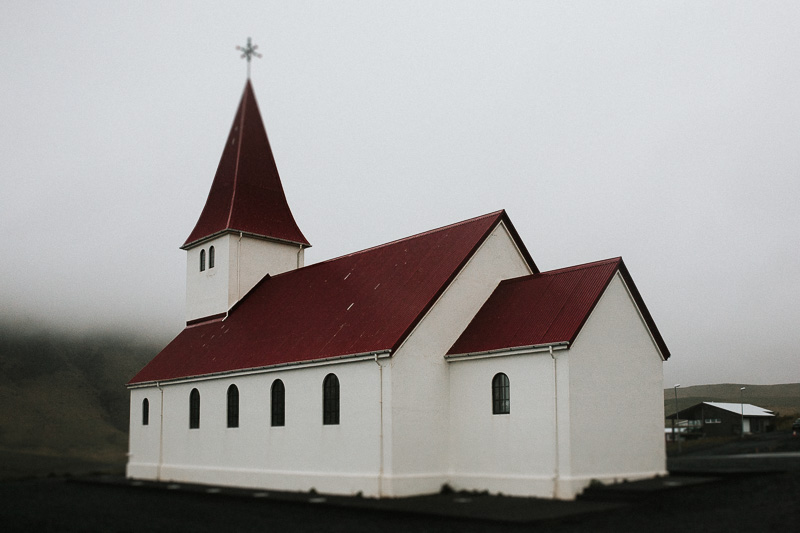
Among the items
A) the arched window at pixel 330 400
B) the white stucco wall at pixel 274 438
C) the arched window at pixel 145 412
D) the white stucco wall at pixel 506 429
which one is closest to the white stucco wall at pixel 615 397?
the white stucco wall at pixel 506 429

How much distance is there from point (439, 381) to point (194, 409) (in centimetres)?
1143

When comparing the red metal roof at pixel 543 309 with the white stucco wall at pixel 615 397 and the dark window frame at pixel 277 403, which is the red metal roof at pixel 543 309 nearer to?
the white stucco wall at pixel 615 397

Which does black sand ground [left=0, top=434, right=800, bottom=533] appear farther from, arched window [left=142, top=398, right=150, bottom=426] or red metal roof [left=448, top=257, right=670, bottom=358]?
arched window [left=142, top=398, right=150, bottom=426]

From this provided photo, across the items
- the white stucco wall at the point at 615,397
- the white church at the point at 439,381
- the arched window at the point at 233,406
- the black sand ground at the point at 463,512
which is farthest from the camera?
the arched window at the point at 233,406

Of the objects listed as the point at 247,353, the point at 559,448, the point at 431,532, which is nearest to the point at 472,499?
the point at 559,448

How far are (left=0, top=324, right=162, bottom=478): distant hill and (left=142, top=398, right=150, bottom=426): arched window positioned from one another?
1004 millimetres

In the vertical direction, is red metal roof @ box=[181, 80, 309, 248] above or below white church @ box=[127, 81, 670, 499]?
above

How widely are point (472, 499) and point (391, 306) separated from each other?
628cm

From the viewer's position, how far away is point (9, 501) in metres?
21.0

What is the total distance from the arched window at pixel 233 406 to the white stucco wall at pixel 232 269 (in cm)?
615

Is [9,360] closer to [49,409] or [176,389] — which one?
[49,409]

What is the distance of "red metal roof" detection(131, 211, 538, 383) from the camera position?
22359 mm

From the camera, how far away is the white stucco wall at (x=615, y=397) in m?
19.3

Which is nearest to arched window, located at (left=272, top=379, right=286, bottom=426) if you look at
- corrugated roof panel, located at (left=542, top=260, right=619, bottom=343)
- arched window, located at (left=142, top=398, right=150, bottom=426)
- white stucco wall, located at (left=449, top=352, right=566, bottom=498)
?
white stucco wall, located at (left=449, top=352, right=566, bottom=498)
